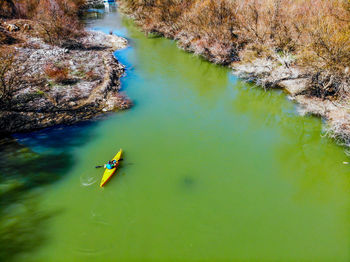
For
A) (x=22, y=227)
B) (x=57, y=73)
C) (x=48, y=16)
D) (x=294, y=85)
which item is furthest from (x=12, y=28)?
(x=294, y=85)

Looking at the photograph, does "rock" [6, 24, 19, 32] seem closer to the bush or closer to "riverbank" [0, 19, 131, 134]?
"riverbank" [0, 19, 131, 134]

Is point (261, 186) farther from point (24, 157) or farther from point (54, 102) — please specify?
point (54, 102)

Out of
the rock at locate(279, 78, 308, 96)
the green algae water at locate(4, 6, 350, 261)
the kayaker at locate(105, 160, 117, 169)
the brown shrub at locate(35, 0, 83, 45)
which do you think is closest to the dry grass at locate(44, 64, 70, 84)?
the green algae water at locate(4, 6, 350, 261)

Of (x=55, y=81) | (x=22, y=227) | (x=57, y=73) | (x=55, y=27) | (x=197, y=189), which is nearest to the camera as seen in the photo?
(x=22, y=227)

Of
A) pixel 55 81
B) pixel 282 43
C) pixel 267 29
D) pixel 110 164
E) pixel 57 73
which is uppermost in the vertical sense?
pixel 267 29

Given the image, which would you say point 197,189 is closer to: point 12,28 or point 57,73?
point 57,73

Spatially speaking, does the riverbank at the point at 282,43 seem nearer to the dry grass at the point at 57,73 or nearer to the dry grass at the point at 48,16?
the dry grass at the point at 48,16

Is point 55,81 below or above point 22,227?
above

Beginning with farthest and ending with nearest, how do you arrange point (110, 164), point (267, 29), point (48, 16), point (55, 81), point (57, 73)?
point (48, 16)
point (267, 29)
point (57, 73)
point (55, 81)
point (110, 164)
